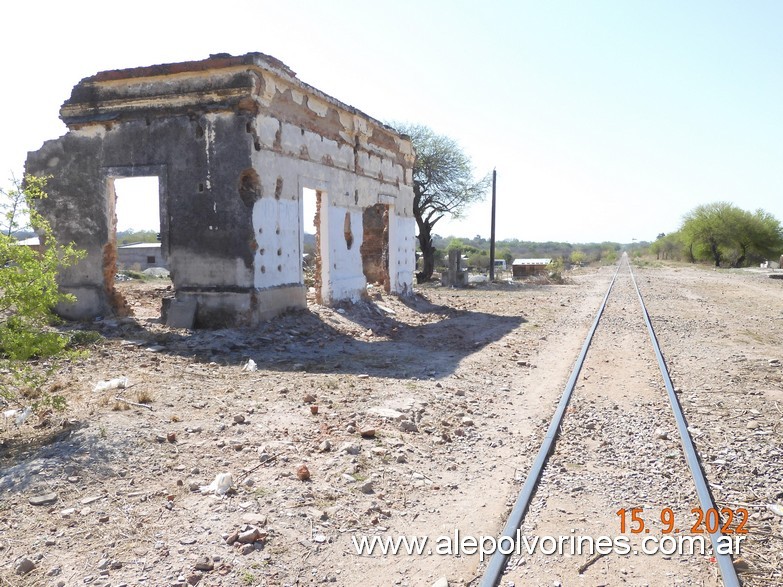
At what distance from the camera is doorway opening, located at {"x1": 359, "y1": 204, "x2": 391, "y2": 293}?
18.0 meters

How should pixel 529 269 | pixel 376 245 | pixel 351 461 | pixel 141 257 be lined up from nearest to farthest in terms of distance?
pixel 351 461, pixel 376 245, pixel 529 269, pixel 141 257

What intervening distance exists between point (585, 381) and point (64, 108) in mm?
10631

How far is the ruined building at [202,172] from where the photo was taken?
10969 millimetres

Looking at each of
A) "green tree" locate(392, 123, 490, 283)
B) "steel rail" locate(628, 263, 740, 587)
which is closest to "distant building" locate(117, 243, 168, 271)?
"green tree" locate(392, 123, 490, 283)

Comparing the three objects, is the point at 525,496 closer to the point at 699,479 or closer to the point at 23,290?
the point at 699,479

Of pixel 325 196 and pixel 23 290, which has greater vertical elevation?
pixel 325 196

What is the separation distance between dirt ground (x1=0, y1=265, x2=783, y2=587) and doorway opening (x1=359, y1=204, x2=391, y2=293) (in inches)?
318

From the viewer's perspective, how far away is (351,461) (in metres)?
5.06

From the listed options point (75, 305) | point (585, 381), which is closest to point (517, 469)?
point (585, 381)

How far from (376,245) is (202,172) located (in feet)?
25.3

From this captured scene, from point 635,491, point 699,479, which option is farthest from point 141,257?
point 699,479

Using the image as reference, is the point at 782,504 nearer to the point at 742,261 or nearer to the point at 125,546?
the point at 125,546

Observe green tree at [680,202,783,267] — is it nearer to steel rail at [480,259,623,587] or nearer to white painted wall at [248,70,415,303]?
white painted wall at [248,70,415,303]

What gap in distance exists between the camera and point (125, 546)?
12.2 ft
